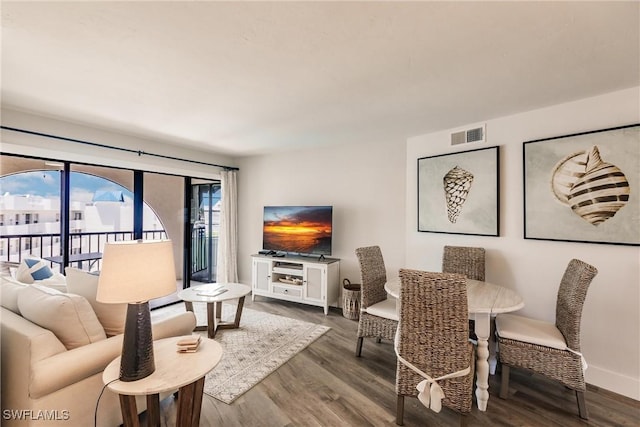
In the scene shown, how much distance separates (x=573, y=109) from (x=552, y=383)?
240 centimetres

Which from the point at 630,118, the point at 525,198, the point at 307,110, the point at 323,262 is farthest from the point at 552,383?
the point at 307,110

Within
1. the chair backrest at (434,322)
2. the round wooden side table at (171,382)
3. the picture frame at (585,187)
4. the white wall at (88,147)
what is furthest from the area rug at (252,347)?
the picture frame at (585,187)

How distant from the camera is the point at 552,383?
2.42m

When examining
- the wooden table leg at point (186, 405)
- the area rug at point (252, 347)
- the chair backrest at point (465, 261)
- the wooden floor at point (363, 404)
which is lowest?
the wooden floor at point (363, 404)

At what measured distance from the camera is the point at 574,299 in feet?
6.70

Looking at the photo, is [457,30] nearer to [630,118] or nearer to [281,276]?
[630,118]

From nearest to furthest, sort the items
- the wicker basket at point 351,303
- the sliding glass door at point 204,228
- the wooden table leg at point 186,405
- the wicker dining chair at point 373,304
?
the wooden table leg at point 186,405
the wicker dining chair at point 373,304
the wicker basket at point 351,303
the sliding glass door at point 204,228

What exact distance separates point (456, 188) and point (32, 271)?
→ 13.4ft

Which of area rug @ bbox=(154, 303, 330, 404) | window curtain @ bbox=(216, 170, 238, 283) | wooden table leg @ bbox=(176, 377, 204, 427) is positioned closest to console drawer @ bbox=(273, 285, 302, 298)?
area rug @ bbox=(154, 303, 330, 404)

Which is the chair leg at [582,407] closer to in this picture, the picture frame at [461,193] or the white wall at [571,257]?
the white wall at [571,257]

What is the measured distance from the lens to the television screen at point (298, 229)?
4.19m

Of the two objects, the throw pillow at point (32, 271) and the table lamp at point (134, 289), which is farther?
the throw pillow at point (32, 271)

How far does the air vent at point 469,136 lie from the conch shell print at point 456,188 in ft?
1.02

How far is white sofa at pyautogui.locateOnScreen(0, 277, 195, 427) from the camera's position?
4.80 feet
